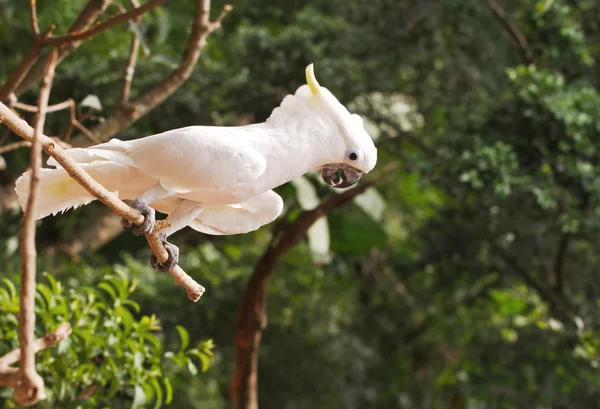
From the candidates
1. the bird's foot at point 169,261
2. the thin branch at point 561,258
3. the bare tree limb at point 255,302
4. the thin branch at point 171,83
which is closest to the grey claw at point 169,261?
the bird's foot at point 169,261

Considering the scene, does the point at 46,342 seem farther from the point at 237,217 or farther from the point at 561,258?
the point at 561,258

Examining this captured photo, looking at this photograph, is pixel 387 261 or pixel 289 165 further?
pixel 387 261

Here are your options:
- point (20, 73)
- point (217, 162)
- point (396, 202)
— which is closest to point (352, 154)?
point (217, 162)

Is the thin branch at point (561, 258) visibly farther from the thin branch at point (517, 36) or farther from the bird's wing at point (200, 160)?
the bird's wing at point (200, 160)

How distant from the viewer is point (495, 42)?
8.72 ft

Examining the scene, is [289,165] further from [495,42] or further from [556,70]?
[495,42]

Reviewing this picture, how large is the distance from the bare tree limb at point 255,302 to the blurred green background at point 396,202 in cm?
26

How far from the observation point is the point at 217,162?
78 centimetres

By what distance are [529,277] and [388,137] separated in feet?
2.04

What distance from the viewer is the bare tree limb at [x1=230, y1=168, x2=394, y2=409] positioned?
5.53 feet

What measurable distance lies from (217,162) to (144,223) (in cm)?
9

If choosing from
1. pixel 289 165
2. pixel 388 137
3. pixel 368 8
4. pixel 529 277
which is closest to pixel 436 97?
pixel 388 137

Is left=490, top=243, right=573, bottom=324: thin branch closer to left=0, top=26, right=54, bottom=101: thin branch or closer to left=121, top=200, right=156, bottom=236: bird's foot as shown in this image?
left=0, top=26, right=54, bottom=101: thin branch

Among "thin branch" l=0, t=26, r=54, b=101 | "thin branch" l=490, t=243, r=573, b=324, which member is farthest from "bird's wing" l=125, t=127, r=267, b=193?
"thin branch" l=490, t=243, r=573, b=324
